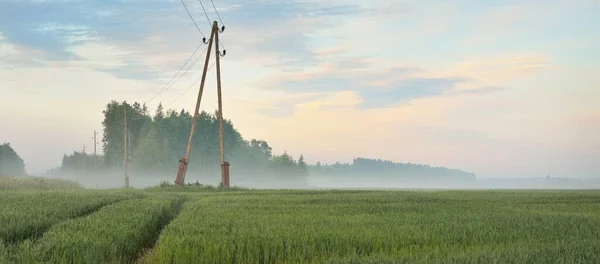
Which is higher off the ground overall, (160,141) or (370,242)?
(160,141)

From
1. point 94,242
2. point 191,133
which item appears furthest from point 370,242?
point 191,133

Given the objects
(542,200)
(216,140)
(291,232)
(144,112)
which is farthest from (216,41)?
(144,112)

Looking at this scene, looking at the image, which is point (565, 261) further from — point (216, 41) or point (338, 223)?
point (216, 41)

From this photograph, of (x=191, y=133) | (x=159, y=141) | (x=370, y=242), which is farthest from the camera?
(x=159, y=141)

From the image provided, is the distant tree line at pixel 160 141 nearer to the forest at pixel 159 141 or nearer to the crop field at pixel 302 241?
Result: the forest at pixel 159 141

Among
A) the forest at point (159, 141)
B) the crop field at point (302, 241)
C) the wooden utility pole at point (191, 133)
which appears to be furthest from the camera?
the forest at point (159, 141)

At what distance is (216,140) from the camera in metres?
138

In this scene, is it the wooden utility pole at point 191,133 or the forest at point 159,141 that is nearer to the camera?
the wooden utility pole at point 191,133

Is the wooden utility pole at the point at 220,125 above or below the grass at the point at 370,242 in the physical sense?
above

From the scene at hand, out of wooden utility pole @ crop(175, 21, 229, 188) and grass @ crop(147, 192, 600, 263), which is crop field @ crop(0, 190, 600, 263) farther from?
wooden utility pole @ crop(175, 21, 229, 188)

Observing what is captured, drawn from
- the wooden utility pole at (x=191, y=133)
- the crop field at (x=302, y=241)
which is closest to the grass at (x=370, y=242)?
the crop field at (x=302, y=241)

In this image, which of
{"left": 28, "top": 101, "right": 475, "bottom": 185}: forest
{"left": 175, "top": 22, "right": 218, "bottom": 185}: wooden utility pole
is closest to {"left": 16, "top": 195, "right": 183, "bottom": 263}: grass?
{"left": 175, "top": 22, "right": 218, "bottom": 185}: wooden utility pole

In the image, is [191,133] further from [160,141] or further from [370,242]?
[160,141]

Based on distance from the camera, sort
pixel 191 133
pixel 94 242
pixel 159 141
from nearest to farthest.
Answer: pixel 94 242, pixel 191 133, pixel 159 141
